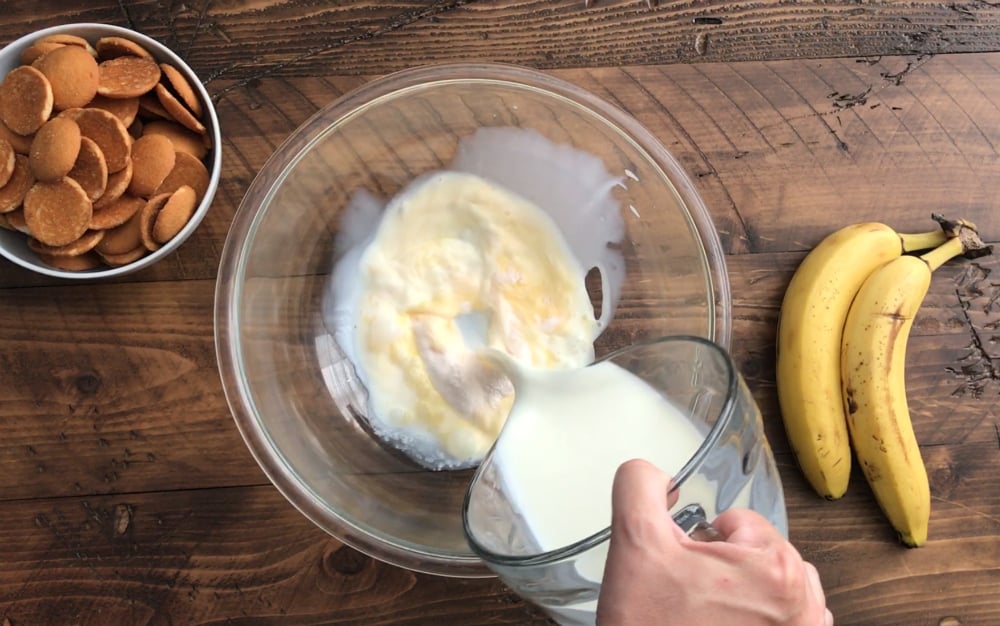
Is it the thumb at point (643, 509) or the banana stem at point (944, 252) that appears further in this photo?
the banana stem at point (944, 252)

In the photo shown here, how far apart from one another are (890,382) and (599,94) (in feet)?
1.62

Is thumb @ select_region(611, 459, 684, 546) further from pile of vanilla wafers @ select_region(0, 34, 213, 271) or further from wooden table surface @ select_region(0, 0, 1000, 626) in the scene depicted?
pile of vanilla wafers @ select_region(0, 34, 213, 271)

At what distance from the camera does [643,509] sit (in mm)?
491

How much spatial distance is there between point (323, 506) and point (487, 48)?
1.91 feet

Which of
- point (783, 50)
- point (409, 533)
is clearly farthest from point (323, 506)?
point (783, 50)

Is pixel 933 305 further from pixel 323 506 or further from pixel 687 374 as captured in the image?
pixel 323 506

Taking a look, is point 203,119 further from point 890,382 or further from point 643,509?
point 890,382

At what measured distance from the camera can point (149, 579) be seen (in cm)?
91

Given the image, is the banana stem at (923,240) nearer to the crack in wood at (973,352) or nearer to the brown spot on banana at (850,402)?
the crack in wood at (973,352)

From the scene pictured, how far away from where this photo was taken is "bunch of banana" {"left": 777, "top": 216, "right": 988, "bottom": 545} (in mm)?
900

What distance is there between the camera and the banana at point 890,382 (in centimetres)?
90

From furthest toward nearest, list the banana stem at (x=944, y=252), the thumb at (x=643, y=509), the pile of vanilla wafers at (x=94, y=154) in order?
the banana stem at (x=944, y=252) → the pile of vanilla wafers at (x=94, y=154) → the thumb at (x=643, y=509)

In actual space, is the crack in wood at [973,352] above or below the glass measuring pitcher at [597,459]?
below

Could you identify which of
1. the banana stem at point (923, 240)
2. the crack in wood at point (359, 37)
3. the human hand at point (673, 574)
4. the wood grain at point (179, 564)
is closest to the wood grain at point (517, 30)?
the crack in wood at point (359, 37)
